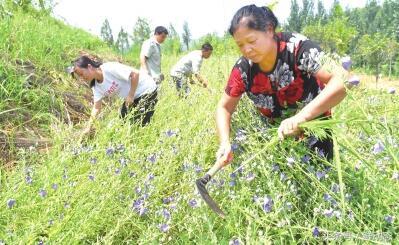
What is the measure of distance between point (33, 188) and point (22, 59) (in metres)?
2.73

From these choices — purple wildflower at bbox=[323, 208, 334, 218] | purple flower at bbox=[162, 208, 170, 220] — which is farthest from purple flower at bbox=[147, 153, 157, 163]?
purple wildflower at bbox=[323, 208, 334, 218]

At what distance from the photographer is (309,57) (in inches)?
71.8

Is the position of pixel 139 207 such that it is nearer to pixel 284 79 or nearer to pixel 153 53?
pixel 284 79

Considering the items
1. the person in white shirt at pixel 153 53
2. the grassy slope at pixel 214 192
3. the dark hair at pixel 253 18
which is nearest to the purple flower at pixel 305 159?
the grassy slope at pixel 214 192

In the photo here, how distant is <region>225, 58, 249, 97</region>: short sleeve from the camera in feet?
6.66

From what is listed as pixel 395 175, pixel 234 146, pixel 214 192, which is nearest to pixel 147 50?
pixel 234 146

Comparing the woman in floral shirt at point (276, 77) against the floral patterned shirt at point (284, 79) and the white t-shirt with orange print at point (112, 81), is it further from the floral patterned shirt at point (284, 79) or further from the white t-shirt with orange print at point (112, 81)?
the white t-shirt with orange print at point (112, 81)

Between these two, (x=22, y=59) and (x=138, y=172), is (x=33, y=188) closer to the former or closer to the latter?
(x=138, y=172)

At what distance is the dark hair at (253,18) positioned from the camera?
1762mm

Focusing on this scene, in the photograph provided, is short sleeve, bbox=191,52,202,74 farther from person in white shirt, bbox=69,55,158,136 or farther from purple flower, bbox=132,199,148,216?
purple flower, bbox=132,199,148,216

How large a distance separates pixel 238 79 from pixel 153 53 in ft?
12.8

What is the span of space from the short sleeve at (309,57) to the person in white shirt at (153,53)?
385 cm

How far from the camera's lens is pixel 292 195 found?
173cm

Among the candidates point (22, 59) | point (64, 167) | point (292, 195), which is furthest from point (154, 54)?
point (292, 195)
